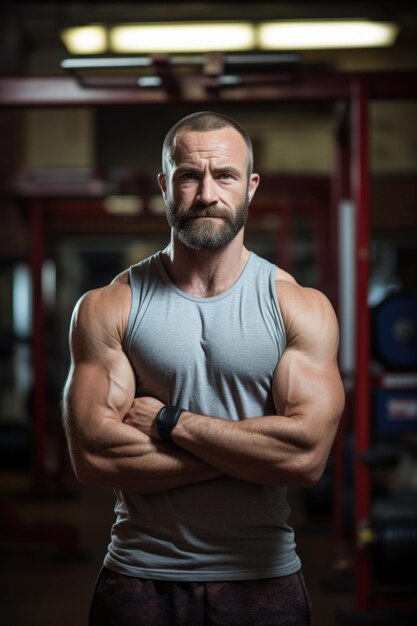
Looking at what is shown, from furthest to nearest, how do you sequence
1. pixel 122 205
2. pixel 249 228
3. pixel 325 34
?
pixel 249 228 < pixel 122 205 < pixel 325 34

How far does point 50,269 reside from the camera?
9.50 meters

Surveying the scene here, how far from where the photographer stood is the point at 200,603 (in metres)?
1.61

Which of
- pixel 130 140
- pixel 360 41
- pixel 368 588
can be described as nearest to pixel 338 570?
pixel 368 588

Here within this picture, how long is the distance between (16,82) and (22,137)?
17.5ft

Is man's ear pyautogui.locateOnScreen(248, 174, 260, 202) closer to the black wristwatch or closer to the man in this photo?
the man

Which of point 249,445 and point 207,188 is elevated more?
point 207,188

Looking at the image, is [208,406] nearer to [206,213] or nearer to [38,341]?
[206,213]

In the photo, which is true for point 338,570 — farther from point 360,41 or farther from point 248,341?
point 248,341

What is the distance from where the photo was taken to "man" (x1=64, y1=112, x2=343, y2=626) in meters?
1.59

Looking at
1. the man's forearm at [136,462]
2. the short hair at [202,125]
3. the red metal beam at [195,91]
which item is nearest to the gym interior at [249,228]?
the red metal beam at [195,91]

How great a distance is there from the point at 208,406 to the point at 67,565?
283cm

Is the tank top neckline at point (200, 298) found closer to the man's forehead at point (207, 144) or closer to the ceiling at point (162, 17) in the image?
the man's forehead at point (207, 144)

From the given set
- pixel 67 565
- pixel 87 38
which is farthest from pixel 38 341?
pixel 87 38

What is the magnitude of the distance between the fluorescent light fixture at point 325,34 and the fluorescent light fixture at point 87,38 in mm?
588
